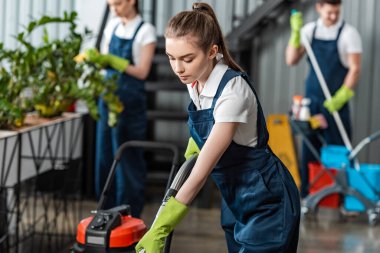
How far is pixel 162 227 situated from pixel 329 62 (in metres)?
3.44

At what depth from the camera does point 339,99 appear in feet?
17.7

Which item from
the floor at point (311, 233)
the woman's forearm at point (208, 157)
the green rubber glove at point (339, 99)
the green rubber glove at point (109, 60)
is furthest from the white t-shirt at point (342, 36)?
the woman's forearm at point (208, 157)

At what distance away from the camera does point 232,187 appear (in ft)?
8.44

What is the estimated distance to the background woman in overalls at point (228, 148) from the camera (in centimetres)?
237

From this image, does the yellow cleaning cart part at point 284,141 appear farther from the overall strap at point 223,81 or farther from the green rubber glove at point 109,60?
the overall strap at point 223,81

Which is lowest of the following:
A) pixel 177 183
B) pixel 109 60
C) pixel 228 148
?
pixel 177 183

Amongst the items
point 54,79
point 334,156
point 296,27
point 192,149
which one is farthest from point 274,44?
point 192,149

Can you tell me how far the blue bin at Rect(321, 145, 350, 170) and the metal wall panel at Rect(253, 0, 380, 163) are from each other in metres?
0.81

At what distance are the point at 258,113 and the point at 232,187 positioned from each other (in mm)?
236

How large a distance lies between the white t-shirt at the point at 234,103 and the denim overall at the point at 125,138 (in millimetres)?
2186

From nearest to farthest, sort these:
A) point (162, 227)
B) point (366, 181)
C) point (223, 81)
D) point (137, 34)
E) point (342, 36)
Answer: point (162, 227) → point (223, 81) → point (137, 34) → point (366, 181) → point (342, 36)

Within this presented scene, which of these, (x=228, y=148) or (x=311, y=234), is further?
(x=311, y=234)

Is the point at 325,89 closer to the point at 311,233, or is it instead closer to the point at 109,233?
the point at 311,233

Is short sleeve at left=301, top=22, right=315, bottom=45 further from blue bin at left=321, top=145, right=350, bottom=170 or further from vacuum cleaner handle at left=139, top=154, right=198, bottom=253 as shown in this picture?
vacuum cleaner handle at left=139, top=154, right=198, bottom=253
